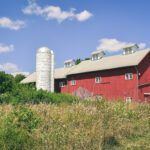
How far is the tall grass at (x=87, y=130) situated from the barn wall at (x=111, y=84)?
15.3 metres

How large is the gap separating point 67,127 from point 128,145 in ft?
7.14

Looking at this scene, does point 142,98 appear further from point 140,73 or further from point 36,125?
point 36,125

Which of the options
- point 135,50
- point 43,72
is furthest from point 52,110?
point 135,50

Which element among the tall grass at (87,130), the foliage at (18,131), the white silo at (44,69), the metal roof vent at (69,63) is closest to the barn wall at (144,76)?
the white silo at (44,69)

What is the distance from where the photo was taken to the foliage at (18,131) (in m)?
4.52

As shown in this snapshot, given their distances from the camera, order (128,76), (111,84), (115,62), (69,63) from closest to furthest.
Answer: (128,76)
(111,84)
(115,62)
(69,63)

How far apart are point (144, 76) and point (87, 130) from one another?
2061 cm

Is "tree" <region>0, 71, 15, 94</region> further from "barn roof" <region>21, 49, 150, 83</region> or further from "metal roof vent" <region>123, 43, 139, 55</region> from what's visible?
"metal roof vent" <region>123, 43, 139, 55</region>

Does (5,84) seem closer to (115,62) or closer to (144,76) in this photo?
(115,62)

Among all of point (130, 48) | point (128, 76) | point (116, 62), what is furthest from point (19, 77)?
point (128, 76)

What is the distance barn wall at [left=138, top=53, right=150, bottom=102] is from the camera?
77.0ft

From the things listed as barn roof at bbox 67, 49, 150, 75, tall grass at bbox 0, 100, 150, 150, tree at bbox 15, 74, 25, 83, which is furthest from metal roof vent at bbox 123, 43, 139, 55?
tree at bbox 15, 74, 25, 83

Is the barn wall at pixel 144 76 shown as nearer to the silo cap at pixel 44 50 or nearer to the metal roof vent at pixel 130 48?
the metal roof vent at pixel 130 48

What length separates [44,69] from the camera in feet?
90.6
